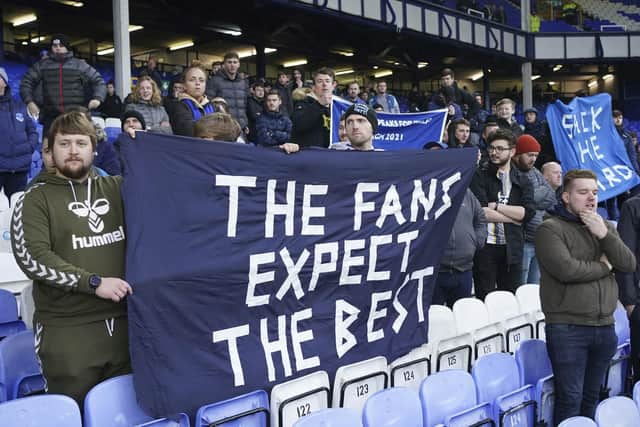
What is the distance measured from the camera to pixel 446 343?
13.6 feet

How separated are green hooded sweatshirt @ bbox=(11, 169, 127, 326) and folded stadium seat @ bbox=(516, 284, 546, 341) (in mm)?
2952

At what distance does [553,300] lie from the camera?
3562 millimetres

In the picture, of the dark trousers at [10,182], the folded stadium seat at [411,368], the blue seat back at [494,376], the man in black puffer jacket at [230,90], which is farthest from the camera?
the man in black puffer jacket at [230,90]

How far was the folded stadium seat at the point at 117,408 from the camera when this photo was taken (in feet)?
8.66

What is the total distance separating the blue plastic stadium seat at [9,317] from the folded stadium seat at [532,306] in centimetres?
318

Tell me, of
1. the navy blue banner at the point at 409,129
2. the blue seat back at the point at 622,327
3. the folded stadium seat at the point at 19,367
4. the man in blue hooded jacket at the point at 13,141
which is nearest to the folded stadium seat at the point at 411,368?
the blue seat back at the point at 622,327

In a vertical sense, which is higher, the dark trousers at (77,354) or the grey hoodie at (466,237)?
the grey hoodie at (466,237)

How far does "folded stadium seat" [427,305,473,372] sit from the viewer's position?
4078 millimetres

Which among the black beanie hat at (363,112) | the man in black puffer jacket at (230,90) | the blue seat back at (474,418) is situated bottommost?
the blue seat back at (474,418)

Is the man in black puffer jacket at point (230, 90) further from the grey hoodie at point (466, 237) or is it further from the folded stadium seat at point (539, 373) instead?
the folded stadium seat at point (539, 373)

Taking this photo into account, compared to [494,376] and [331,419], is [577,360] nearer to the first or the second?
[494,376]

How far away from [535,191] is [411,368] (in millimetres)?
2299

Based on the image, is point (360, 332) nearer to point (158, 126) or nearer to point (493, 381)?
point (493, 381)

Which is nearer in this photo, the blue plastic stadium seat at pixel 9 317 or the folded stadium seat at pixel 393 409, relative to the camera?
the folded stadium seat at pixel 393 409
